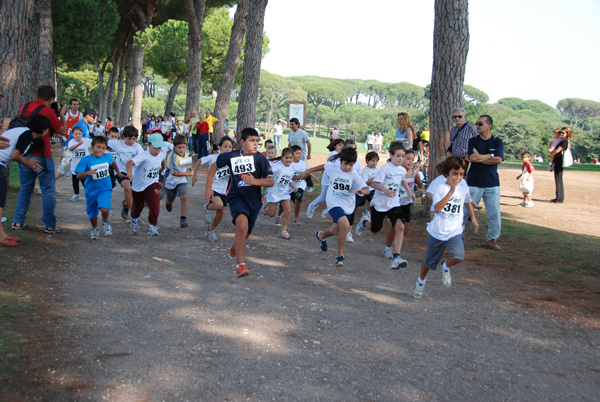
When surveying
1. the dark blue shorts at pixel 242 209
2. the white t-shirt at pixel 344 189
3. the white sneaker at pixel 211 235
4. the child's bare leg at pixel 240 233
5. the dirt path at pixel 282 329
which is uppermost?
the white t-shirt at pixel 344 189

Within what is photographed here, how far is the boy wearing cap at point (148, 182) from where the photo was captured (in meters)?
8.46

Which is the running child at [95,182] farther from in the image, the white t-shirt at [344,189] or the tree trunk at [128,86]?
the tree trunk at [128,86]

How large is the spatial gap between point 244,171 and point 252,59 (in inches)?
383

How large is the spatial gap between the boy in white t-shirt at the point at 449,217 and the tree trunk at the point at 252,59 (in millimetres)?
10509

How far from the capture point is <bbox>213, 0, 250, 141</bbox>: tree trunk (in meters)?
19.8

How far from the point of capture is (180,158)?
9484 mm

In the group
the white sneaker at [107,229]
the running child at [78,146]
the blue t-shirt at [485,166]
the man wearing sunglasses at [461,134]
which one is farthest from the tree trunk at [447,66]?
the running child at [78,146]

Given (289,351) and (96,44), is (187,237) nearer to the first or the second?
(289,351)

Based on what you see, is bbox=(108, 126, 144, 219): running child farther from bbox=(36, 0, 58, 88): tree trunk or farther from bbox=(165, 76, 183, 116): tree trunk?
bbox=(165, 76, 183, 116): tree trunk

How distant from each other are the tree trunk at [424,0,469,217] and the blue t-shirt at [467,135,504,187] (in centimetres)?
165

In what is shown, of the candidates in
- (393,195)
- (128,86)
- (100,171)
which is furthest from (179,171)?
(128,86)

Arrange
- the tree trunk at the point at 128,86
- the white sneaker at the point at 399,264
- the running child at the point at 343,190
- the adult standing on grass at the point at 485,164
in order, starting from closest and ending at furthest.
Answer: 1. the white sneaker at the point at 399,264
2. the running child at the point at 343,190
3. the adult standing on grass at the point at 485,164
4. the tree trunk at the point at 128,86

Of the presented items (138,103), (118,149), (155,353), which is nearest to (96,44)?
(138,103)

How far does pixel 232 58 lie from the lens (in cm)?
1997
